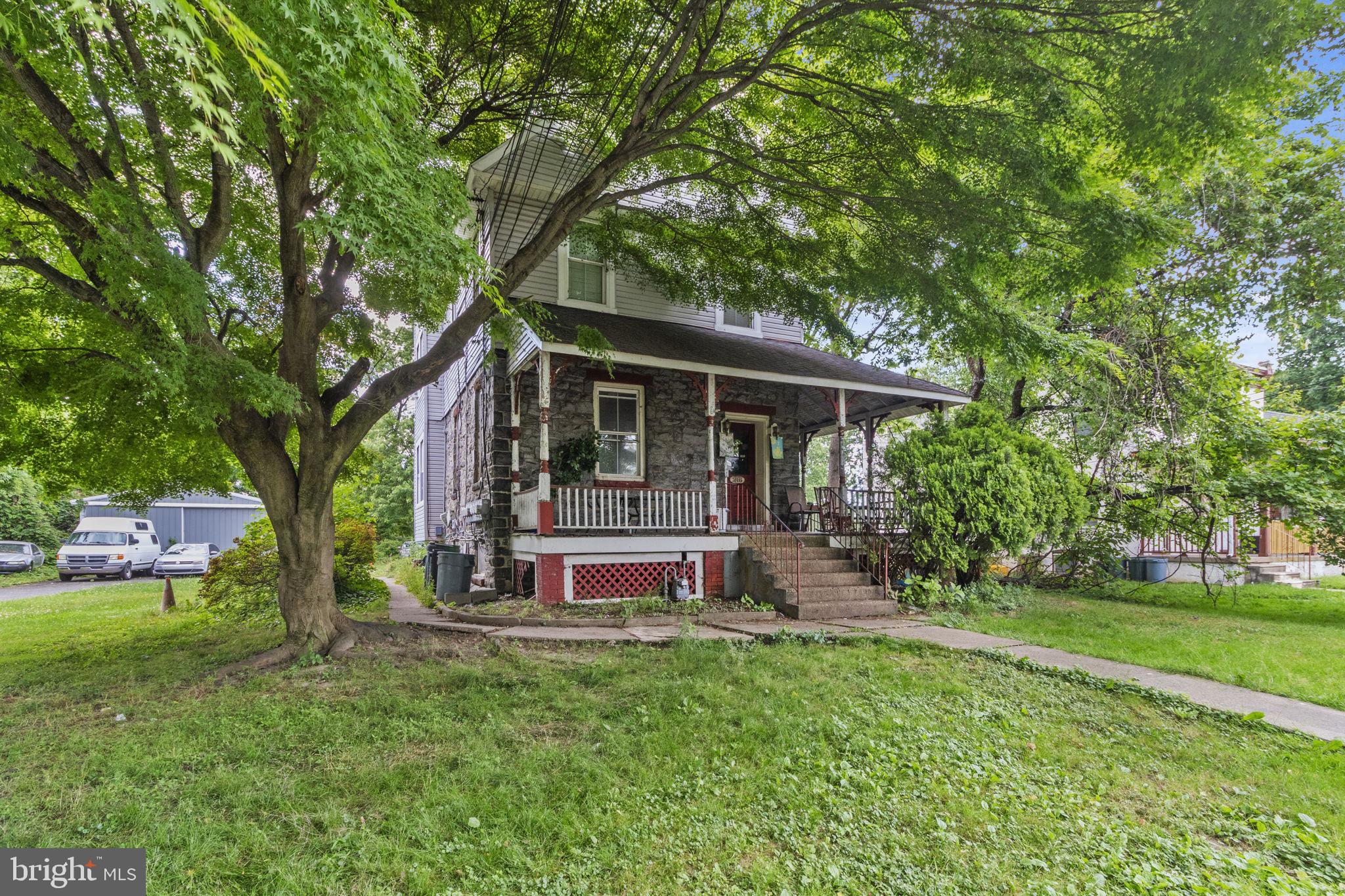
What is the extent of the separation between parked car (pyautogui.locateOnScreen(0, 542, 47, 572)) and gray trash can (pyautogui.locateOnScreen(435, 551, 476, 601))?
1724cm

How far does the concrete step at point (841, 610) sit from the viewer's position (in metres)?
8.77

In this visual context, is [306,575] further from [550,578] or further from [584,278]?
[584,278]

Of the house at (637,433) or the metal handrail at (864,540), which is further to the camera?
the metal handrail at (864,540)

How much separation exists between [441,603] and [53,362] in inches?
218

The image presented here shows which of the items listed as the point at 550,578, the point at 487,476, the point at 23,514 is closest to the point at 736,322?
the point at 487,476

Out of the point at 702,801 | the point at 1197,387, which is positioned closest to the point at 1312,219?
the point at 1197,387

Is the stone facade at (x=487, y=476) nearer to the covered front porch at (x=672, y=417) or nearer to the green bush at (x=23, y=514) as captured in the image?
the covered front porch at (x=672, y=417)

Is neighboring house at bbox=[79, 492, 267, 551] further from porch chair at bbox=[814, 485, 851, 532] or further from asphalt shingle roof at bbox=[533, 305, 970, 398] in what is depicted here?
porch chair at bbox=[814, 485, 851, 532]

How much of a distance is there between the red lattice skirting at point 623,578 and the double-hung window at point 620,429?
190 cm

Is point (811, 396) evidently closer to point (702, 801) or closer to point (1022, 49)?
point (1022, 49)

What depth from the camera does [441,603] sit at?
402 inches

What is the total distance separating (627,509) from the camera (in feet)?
32.4

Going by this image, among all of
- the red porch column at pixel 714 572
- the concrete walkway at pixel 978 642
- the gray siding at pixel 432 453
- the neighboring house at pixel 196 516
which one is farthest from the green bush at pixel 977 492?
the neighboring house at pixel 196 516

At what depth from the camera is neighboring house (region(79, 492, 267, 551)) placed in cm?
2458
